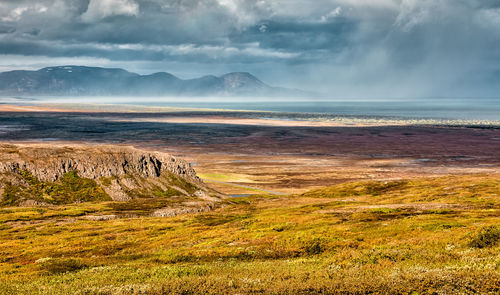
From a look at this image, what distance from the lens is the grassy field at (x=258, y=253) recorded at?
1092 inches

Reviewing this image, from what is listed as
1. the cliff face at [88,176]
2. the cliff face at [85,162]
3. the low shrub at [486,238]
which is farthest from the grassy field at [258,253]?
the cliff face at [85,162]

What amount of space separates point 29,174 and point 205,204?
39065 mm

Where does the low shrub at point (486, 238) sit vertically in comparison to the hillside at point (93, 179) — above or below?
above


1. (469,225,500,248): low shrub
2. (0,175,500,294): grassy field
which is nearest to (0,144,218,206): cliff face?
(0,175,500,294): grassy field

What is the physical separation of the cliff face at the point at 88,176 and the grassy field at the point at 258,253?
15213 millimetres

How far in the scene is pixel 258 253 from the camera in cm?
4197

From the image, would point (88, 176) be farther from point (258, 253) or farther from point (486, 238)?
point (486, 238)

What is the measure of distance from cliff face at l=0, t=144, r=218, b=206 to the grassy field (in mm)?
15213

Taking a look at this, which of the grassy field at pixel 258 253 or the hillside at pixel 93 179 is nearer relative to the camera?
the grassy field at pixel 258 253

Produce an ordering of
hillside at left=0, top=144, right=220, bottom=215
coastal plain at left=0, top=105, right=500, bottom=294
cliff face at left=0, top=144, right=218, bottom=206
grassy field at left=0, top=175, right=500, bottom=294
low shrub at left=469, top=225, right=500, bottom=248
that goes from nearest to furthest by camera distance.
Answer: grassy field at left=0, top=175, right=500, bottom=294 < coastal plain at left=0, top=105, right=500, bottom=294 < low shrub at left=469, top=225, right=500, bottom=248 < hillside at left=0, top=144, right=220, bottom=215 < cliff face at left=0, top=144, right=218, bottom=206

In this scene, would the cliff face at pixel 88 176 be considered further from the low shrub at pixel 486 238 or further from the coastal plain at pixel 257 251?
the low shrub at pixel 486 238

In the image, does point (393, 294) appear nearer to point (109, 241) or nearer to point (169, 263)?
point (169, 263)

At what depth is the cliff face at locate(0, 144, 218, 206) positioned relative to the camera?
314 ft

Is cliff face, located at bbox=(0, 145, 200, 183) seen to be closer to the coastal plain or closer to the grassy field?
the coastal plain
